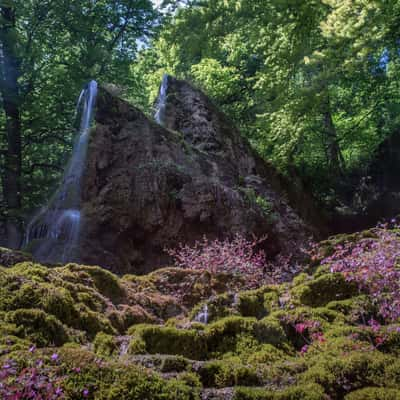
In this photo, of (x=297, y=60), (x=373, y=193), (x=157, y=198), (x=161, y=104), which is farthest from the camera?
(x=373, y=193)

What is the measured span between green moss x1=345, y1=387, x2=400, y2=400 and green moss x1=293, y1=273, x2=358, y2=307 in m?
1.77

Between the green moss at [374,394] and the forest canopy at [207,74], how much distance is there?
15.3 ft

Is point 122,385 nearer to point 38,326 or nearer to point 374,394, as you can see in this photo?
point 38,326

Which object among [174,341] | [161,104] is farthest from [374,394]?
[161,104]

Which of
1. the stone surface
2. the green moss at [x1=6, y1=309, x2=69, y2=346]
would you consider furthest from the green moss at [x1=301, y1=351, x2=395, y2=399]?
the stone surface

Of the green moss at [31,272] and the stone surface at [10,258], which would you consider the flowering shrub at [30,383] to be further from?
the stone surface at [10,258]

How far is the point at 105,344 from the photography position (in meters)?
3.08

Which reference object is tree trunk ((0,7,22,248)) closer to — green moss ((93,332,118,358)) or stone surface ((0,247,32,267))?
stone surface ((0,247,32,267))

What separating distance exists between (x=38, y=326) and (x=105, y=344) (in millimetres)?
512

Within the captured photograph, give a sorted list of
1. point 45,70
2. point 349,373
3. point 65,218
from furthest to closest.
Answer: point 45,70 → point 65,218 → point 349,373

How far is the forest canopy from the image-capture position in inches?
293

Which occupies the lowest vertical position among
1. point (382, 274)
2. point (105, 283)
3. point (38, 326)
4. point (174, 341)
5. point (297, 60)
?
point (174, 341)

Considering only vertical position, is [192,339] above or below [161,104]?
below

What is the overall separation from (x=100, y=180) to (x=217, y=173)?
106 inches
